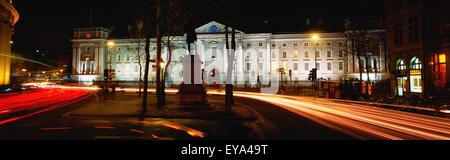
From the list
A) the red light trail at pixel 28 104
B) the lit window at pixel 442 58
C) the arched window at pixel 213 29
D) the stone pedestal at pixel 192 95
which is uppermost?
the arched window at pixel 213 29

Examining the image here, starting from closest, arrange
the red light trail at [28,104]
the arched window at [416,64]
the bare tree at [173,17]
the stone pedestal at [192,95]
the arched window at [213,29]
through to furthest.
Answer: the red light trail at [28,104] → the stone pedestal at [192,95] → the bare tree at [173,17] → the arched window at [416,64] → the arched window at [213,29]

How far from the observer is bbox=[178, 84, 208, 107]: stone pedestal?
1770 centimetres

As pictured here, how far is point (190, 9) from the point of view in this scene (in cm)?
2514

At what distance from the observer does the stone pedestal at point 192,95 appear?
17703 millimetres

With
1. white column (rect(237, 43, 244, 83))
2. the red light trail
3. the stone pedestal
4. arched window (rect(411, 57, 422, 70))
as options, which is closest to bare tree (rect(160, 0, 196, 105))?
the stone pedestal

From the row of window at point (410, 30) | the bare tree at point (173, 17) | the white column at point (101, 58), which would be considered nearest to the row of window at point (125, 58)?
the white column at point (101, 58)

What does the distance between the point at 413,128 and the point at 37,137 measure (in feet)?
40.5

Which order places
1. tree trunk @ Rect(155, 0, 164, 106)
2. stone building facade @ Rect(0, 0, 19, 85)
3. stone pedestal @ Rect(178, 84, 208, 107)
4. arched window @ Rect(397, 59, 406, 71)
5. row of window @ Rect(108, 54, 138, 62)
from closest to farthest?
tree trunk @ Rect(155, 0, 164, 106), stone pedestal @ Rect(178, 84, 208, 107), arched window @ Rect(397, 59, 406, 71), stone building facade @ Rect(0, 0, 19, 85), row of window @ Rect(108, 54, 138, 62)

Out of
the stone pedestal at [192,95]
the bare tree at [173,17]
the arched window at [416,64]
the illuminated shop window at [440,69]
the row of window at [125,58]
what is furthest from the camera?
the row of window at [125,58]

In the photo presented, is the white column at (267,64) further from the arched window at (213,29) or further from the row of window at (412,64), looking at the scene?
the row of window at (412,64)

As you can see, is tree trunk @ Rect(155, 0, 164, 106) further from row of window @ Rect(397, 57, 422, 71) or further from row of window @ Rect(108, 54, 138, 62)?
row of window @ Rect(108, 54, 138, 62)

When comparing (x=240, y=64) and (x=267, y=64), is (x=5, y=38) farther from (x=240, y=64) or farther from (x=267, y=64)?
(x=267, y=64)

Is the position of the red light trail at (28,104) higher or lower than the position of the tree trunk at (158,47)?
lower

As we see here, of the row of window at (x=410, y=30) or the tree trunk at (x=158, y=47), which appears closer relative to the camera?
the tree trunk at (x=158, y=47)
